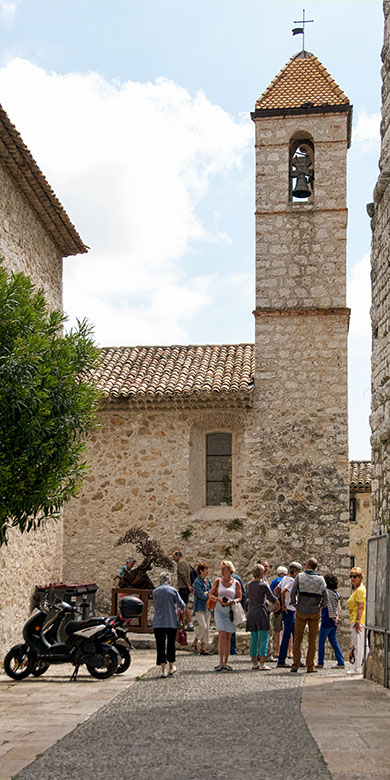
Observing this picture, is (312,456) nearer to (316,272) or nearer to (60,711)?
(316,272)

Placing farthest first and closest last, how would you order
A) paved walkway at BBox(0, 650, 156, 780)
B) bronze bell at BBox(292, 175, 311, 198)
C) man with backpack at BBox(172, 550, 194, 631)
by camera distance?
bronze bell at BBox(292, 175, 311, 198), man with backpack at BBox(172, 550, 194, 631), paved walkway at BBox(0, 650, 156, 780)

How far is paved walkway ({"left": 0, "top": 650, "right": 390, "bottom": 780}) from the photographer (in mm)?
6297

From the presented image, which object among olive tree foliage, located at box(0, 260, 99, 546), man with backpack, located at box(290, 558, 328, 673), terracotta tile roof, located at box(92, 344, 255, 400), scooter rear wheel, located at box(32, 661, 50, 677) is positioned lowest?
scooter rear wheel, located at box(32, 661, 50, 677)

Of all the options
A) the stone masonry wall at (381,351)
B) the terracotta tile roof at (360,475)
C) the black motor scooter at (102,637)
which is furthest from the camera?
the terracotta tile roof at (360,475)

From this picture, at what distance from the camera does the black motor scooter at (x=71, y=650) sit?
36.9 feet

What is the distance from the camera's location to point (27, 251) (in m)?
15.2

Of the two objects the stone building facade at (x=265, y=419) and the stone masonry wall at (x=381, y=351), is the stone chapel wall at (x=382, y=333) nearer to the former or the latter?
the stone masonry wall at (x=381, y=351)

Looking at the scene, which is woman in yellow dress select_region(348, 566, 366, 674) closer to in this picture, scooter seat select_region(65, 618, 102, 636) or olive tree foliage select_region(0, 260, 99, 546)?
scooter seat select_region(65, 618, 102, 636)

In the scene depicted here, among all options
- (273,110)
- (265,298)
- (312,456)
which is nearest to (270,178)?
(273,110)

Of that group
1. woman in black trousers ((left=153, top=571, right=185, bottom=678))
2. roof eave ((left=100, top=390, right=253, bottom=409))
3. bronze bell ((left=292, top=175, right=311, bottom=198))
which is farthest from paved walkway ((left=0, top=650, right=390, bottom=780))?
bronze bell ((left=292, top=175, right=311, bottom=198))

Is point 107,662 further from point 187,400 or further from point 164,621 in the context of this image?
point 187,400

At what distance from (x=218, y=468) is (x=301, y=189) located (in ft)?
21.4

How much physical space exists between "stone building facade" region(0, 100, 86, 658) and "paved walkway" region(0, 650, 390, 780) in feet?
7.77

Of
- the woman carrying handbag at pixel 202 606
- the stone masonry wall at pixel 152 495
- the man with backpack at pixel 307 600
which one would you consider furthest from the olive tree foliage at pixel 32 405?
the stone masonry wall at pixel 152 495
